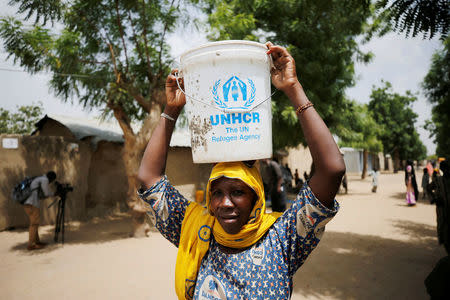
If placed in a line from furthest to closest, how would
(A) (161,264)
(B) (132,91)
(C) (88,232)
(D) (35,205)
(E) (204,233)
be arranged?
1. (C) (88,232)
2. (B) (132,91)
3. (D) (35,205)
4. (A) (161,264)
5. (E) (204,233)

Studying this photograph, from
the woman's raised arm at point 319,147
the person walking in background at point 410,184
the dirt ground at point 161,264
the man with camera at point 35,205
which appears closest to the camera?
the woman's raised arm at point 319,147

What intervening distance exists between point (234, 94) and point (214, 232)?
69 centimetres

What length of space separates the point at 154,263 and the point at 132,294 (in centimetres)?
120

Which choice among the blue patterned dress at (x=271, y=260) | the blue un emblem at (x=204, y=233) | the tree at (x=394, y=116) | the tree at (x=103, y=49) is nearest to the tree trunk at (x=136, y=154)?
the tree at (x=103, y=49)

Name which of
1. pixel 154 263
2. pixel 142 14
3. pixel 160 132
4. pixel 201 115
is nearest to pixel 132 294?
pixel 154 263

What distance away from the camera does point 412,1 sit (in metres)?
2.70

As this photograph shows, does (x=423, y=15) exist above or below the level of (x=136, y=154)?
above

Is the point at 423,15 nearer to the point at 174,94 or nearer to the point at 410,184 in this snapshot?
the point at 174,94

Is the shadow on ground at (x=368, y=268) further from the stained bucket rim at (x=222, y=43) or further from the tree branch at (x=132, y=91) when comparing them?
the tree branch at (x=132, y=91)

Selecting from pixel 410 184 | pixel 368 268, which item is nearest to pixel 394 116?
pixel 410 184

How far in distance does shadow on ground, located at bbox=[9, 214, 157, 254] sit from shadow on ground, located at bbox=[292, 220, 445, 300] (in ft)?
15.4

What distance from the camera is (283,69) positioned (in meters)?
1.32

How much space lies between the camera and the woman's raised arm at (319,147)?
115 centimetres

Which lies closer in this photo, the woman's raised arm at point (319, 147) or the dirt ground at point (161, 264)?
the woman's raised arm at point (319, 147)
